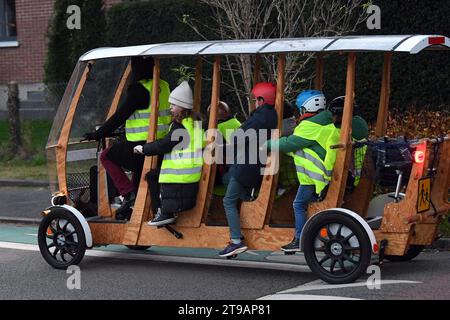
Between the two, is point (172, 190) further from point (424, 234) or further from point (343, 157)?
point (424, 234)

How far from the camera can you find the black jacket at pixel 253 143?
26.1 feet

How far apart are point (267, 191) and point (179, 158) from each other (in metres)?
0.85

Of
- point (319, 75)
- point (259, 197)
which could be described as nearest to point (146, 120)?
point (259, 197)

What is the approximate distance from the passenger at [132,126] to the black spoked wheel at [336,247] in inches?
74.2

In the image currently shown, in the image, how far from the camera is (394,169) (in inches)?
314

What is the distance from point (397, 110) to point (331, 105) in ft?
17.1

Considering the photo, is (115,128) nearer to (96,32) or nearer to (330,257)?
(330,257)

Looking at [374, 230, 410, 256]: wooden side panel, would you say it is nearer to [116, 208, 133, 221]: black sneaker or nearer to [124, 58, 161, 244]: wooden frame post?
[124, 58, 161, 244]: wooden frame post

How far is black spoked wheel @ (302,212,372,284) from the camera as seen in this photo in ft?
24.6

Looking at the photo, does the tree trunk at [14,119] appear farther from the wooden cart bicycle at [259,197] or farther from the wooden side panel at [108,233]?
the wooden side panel at [108,233]

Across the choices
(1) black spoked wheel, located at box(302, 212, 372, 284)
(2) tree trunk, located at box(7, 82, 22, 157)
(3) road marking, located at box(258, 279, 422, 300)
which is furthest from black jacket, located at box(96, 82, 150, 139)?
(2) tree trunk, located at box(7, 82, 22, 157)

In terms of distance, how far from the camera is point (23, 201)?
13.6 m
